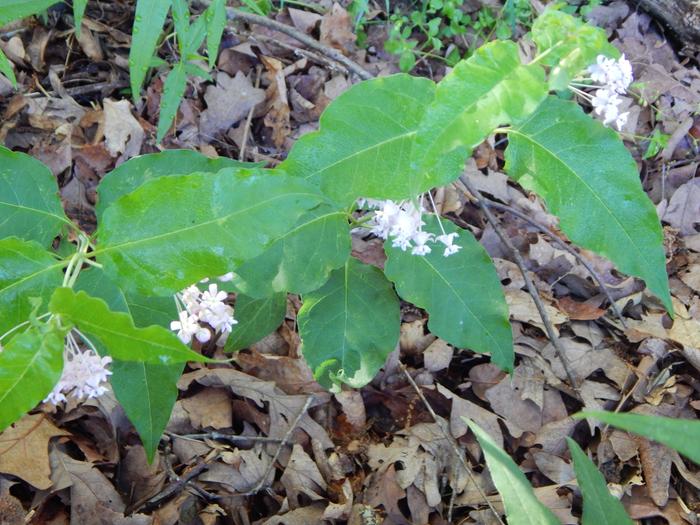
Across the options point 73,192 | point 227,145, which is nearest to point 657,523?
point 227,145

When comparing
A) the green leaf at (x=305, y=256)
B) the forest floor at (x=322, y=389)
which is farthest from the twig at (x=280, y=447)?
the green leaf at (x=305, y=256)

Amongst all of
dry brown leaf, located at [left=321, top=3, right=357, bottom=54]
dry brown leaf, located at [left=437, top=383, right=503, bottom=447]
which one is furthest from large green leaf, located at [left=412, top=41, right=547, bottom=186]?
dry brown leaf, located at [left=321, top=3, right=357, bottom=54]

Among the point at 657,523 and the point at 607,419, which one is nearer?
the point at 607,419

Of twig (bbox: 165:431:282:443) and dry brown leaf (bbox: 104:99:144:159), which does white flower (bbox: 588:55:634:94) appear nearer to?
twig (bbox: 165:431:282:443)

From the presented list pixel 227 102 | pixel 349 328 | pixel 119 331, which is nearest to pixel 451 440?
pixel 349 328

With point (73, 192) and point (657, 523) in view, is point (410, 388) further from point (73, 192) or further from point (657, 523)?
point (73, 192)
